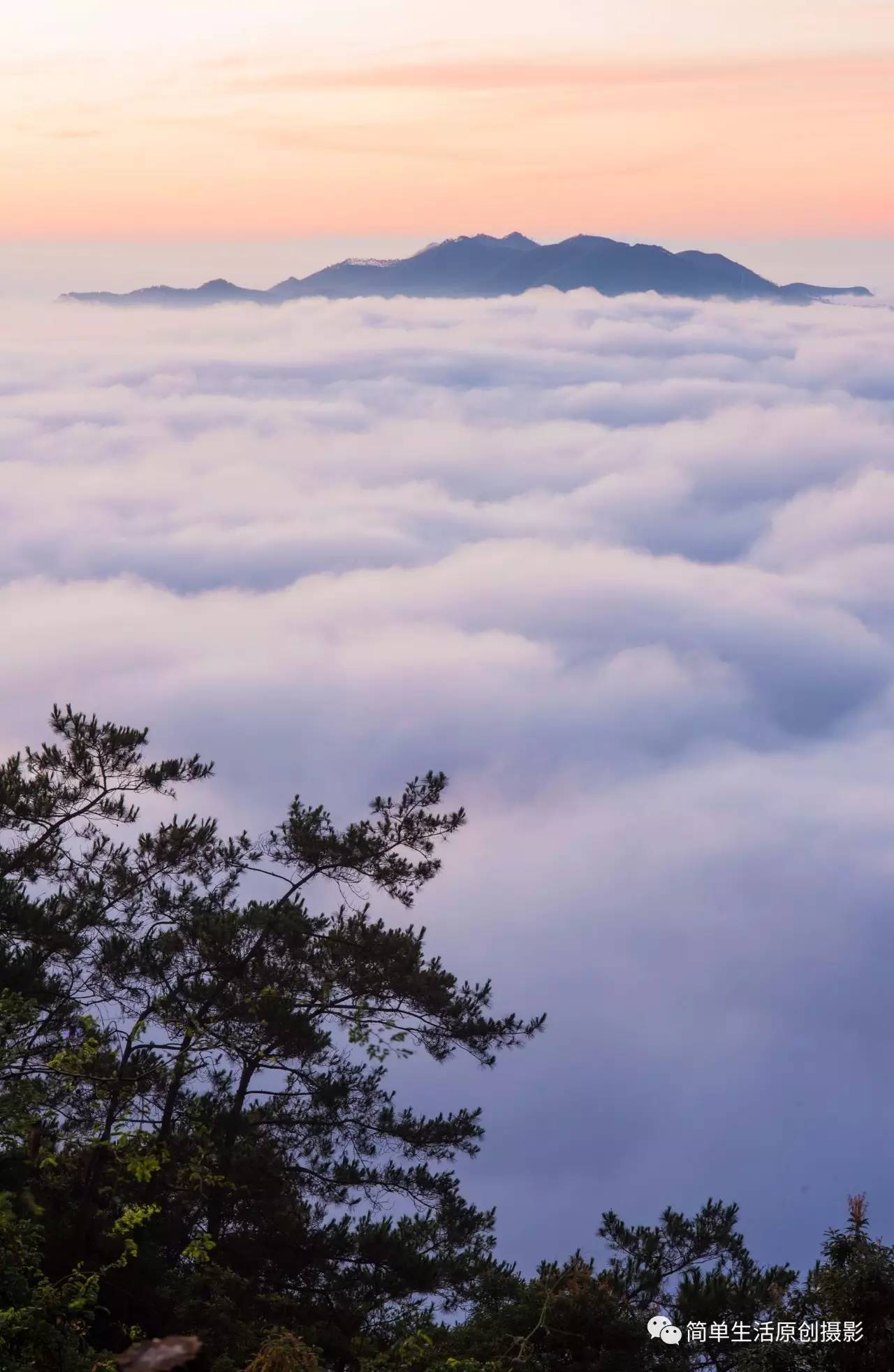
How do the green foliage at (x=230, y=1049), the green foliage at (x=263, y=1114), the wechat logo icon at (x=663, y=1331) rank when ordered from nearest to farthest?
the wechat logo icon at (x=663, y=1331), the green foliage at (x=263, y=1114), the green foliage at (x=230, y=1049)

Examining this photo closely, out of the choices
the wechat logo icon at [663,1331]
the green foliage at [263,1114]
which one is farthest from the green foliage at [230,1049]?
the wechat logo icon at [663,1331]

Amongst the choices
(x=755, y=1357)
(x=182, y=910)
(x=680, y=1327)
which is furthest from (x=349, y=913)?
(x=755, y=1357)

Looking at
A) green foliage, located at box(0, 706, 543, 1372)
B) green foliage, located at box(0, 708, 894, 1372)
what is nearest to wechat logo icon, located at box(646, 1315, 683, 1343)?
green foliage, located at box(0, 708, 894, 1372)

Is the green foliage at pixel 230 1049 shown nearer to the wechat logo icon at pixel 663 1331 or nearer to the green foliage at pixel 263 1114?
the green foliage at pixel 263 1114

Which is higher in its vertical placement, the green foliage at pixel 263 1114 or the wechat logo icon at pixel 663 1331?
the green foliage at pixel 263 1114

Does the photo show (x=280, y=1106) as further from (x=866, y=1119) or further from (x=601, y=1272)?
(x=866, y=1119)

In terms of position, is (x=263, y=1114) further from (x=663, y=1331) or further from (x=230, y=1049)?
(x=663, y=1331)

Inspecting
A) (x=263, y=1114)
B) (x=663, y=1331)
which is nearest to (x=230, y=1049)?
(x=263, y=1114)

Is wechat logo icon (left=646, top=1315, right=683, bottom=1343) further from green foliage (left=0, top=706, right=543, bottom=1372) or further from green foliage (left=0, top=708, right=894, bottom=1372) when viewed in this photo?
green foliage (left=0, top=706, right=543, bottom=1372)
